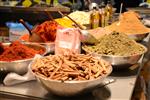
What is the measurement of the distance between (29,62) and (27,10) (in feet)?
5.36

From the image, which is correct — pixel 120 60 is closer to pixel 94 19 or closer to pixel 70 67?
pixel 70 67


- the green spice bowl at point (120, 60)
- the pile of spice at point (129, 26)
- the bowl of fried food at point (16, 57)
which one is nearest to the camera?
the bowl of fried food at point (16, 57)

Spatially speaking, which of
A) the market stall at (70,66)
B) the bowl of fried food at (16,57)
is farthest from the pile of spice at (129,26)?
the bowl of fried food at (16,57)

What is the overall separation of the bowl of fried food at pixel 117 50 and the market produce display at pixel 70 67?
0.16 m

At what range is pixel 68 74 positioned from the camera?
3.18 ft

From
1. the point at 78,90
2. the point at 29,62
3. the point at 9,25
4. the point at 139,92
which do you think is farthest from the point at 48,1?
the point at 78,90

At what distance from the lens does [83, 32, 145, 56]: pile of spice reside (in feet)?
4.22

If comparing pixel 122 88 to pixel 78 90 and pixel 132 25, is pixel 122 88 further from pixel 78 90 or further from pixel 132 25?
pixel 132 25

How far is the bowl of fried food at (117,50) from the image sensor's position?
1246 mm

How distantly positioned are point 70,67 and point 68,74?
0.05 metres

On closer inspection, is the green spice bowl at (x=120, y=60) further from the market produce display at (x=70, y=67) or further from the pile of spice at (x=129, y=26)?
the pile of spice at (x=129, y=26)

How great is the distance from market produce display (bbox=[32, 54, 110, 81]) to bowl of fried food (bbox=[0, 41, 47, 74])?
0.08 metres

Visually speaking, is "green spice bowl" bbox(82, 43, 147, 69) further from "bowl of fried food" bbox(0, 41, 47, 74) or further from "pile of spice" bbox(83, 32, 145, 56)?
"bowl of fried food" bbox(0, 41, 47, 74)

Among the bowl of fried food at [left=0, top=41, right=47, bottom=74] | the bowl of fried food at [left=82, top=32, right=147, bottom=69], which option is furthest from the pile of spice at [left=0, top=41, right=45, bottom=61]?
the bowl of fried food at [left=82, top=32, right=147, bottom=69]
